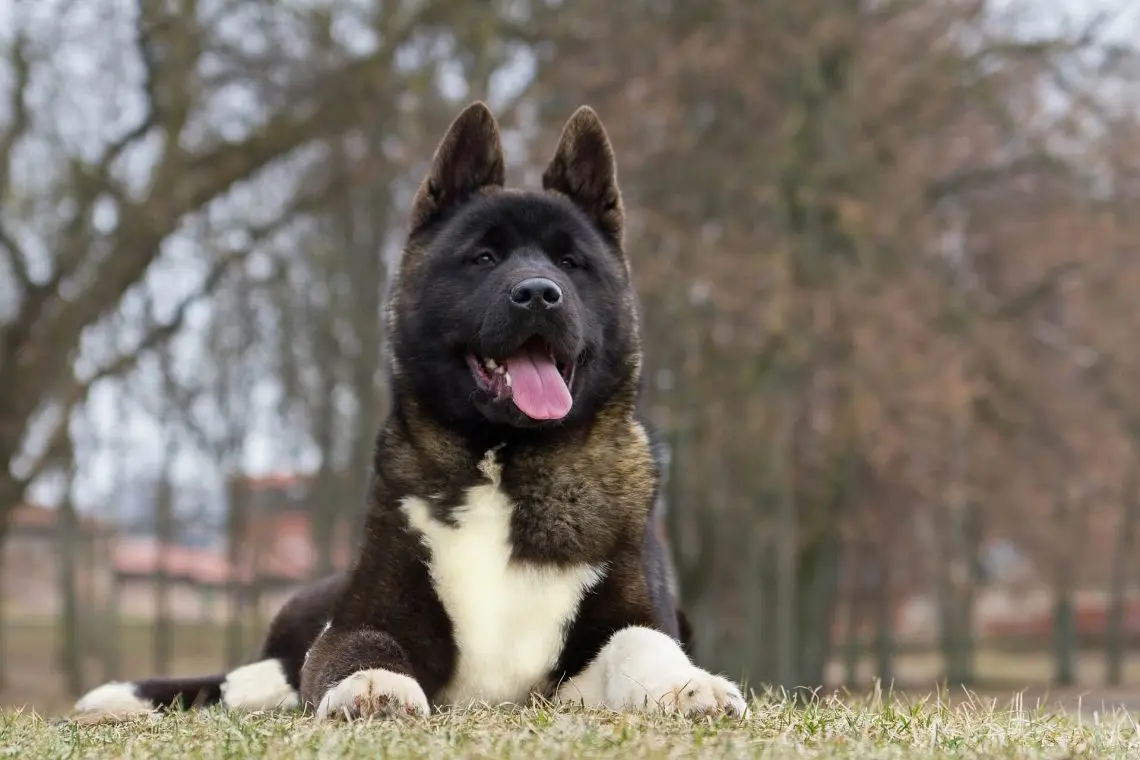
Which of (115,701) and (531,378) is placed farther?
(115,701)

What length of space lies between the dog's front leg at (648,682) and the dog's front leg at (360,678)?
55 centimetres

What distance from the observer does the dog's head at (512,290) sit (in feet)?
14.6

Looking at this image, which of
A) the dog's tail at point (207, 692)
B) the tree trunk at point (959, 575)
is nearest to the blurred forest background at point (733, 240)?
the tree trunk at point (959, 575)

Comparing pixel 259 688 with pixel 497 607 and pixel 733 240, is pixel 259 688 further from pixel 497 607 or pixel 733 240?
pixel 733 240

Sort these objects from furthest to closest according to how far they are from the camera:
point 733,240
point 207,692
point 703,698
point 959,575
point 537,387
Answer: point 959,575
point 733,240
point 207,692
point 537,387
point 703,698

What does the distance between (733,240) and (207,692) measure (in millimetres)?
11959

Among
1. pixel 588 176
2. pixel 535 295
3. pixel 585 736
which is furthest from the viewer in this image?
pixel 588 176

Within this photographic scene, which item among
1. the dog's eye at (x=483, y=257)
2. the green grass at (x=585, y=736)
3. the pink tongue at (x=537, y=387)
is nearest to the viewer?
the green grass at (x=585, y=736)

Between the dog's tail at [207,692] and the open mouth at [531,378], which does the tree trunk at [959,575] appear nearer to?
the dog's tail at [207,692]

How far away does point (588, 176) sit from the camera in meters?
5.21

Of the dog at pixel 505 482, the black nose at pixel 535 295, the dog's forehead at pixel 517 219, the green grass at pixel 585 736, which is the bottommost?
the green grass at pixel 585 736

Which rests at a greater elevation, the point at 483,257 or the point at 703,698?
the point at 483,257

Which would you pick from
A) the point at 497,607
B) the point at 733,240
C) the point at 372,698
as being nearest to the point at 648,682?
the point at 497,607

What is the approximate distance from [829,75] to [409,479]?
15.5 m
